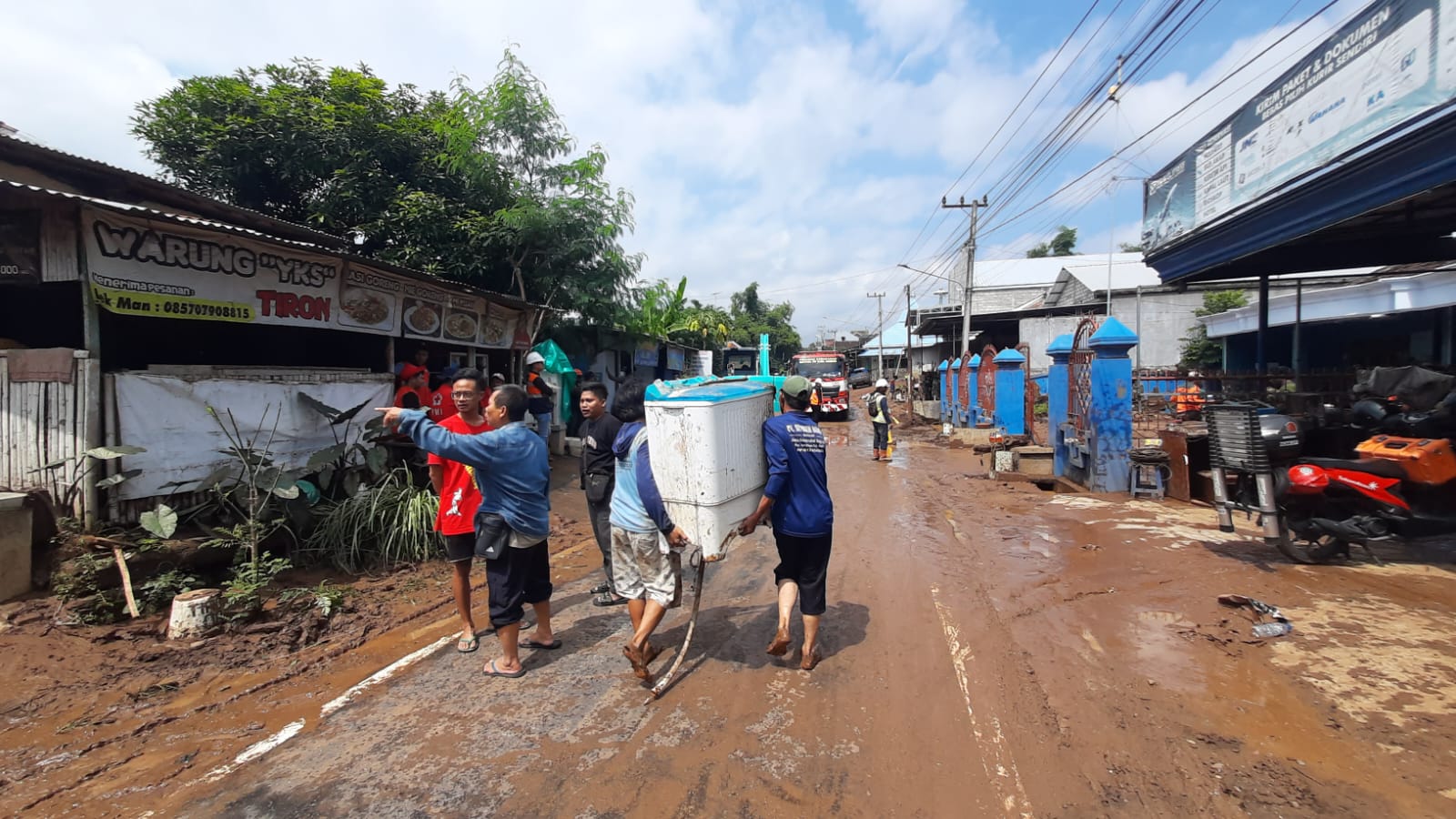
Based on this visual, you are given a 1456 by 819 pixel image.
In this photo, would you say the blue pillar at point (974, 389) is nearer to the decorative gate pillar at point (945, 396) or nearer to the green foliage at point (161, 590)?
the decorative gate pillar at point (945, 396)

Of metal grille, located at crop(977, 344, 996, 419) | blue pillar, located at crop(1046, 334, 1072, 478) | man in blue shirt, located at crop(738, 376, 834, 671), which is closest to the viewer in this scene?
man in blue shirt, located at crop(738, 376, 834, 671)

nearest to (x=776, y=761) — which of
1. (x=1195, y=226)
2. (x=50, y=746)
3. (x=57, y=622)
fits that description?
(x=50, y=746)

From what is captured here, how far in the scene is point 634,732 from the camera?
319cm

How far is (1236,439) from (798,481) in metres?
4.26

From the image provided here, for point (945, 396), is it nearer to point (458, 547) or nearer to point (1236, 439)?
point (1236, 439)

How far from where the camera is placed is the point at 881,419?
44.1 feet

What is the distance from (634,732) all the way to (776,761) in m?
0.72

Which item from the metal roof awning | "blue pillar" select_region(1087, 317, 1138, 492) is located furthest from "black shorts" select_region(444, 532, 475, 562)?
"blue pillar" select_region(1087, 317, 1138, 492)

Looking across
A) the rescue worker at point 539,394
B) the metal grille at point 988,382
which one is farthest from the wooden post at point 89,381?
the metal grille at point 988,382

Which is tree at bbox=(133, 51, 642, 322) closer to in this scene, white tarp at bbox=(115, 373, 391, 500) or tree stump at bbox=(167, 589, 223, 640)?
white tarp at bbox=(115, 373, 391, 500)

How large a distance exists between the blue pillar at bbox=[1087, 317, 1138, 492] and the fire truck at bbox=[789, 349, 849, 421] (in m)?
13.9

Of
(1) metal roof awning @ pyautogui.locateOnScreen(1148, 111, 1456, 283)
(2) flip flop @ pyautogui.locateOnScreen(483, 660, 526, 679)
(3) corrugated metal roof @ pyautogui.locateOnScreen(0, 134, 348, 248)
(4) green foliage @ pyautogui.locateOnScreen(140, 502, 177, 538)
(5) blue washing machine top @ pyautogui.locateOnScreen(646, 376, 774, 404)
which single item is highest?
(3) corrugated metal roof @ pyautogui.locateOnScreen(0, 134, 348, 248)

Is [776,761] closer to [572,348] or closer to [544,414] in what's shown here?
[544,414]

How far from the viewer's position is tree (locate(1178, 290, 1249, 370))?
21.8 metres
